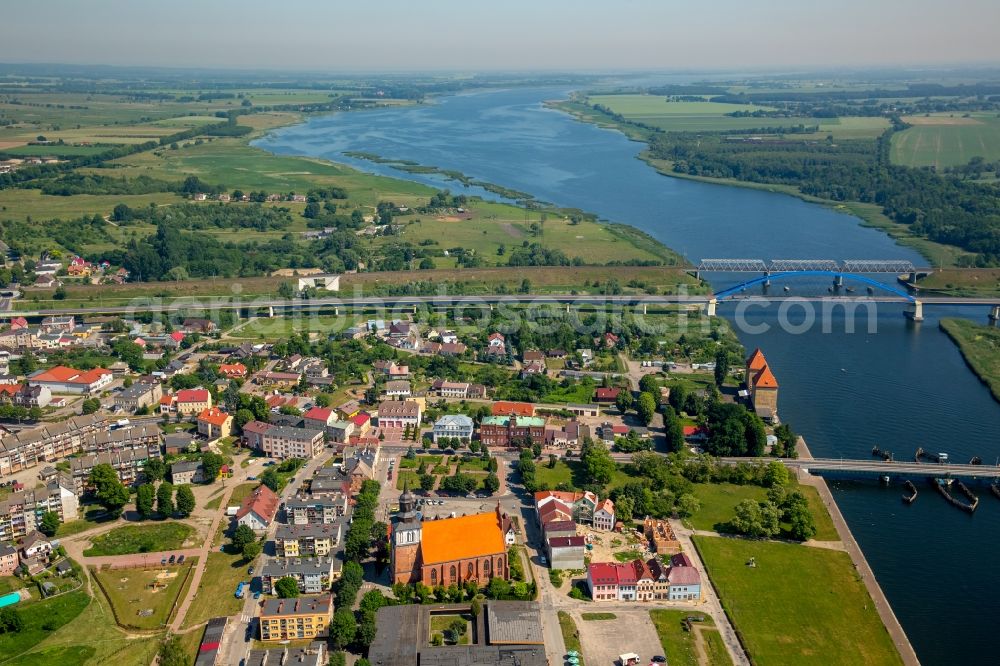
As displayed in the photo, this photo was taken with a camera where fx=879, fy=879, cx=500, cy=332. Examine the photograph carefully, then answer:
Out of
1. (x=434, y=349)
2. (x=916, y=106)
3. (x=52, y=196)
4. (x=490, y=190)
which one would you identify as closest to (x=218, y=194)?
(x=52, y=196)

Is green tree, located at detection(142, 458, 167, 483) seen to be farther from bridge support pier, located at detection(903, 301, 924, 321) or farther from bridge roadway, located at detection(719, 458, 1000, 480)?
bridge support pier, located at detection(903, 301, 924, 321)

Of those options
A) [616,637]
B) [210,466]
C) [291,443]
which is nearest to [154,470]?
[210,466]

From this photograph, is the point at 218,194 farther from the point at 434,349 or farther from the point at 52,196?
the point at 434,349

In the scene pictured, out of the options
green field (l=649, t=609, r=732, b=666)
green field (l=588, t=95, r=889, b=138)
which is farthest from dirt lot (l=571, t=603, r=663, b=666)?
green field (l=588, t=95, r=889, b=138)

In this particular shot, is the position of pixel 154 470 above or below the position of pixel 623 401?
below

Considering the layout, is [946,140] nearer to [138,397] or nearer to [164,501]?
[138,397]

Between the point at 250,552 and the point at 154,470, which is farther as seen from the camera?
the point at 154,470
